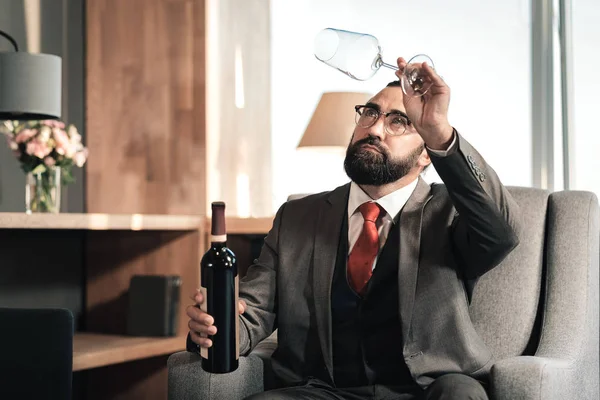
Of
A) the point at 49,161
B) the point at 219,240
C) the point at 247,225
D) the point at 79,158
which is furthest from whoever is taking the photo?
the point at 247,225

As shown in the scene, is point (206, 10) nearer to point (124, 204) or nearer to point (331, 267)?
point (124, 204)

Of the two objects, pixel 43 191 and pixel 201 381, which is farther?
pixel 43 191

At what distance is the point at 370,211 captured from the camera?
91.5 inches

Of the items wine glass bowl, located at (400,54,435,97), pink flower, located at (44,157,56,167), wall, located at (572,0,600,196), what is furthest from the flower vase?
wall, located at (572,0,600,196)

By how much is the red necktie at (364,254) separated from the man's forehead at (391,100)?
0.93 feet

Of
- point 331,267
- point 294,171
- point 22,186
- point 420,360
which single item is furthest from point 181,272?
point 420,360

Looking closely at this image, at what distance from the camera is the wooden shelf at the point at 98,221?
2.55 metres

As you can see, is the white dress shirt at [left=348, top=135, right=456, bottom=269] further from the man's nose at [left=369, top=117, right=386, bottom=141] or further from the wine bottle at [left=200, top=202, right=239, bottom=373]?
the wine bottle at [left=200, top=202, right=239, bottom=373]

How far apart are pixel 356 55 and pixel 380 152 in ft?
1.47

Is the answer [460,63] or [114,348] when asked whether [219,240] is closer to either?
[114,348]

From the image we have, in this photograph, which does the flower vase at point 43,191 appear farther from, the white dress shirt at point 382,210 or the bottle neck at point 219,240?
the bottle neck at point 219,240

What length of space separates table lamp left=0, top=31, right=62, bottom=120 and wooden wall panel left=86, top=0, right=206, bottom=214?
924 millimetres

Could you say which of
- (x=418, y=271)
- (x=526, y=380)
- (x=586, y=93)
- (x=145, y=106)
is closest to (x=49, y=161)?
(x=145, y=106)

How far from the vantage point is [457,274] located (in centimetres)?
220
